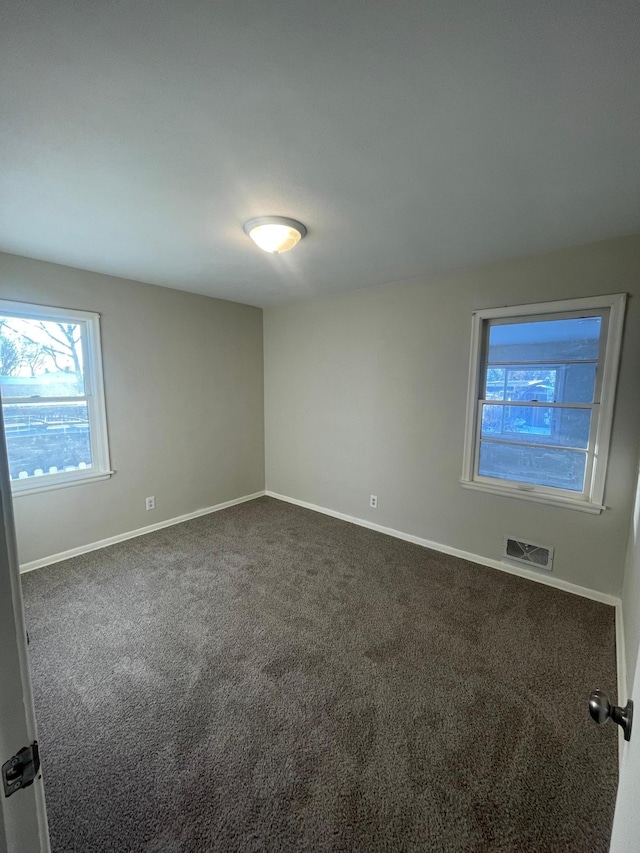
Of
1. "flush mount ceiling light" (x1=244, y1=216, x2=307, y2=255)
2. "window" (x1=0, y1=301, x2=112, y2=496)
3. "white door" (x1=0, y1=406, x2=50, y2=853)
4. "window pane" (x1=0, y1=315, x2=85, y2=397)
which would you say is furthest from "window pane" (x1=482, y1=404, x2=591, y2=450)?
"window pane" (x1=0, y1=315, x2=85, y2=397)

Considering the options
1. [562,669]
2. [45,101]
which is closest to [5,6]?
[45,101]

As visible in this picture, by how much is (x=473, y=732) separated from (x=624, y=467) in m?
1.91

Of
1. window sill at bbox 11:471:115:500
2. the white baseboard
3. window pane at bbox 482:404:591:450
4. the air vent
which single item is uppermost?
window pane at bbox 482:404:591:450

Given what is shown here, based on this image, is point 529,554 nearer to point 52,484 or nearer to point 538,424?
point 538,424

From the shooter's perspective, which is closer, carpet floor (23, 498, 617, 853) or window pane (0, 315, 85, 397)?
carpet floor (23, 498, 617, 853)

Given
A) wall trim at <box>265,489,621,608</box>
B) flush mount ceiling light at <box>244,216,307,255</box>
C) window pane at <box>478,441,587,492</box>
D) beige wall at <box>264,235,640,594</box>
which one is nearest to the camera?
flush mount ceiling light at <box>244,216,307,255</box>

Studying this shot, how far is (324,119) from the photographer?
1.34 m

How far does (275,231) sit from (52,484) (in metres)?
2.68

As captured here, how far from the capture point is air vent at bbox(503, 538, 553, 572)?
2.77m

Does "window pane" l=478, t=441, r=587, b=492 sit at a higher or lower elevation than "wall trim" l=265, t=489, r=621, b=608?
higher

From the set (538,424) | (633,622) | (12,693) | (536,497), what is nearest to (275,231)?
(12,693)

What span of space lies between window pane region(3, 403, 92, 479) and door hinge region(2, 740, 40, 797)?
9.54 feet

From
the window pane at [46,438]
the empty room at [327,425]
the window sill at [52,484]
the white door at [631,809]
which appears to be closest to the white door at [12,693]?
the empty room at [327,425]

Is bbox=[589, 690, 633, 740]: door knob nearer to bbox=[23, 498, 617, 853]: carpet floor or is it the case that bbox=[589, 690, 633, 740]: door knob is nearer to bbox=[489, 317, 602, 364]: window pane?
bbox=[23, 498, 617, 853]: carpet floor
